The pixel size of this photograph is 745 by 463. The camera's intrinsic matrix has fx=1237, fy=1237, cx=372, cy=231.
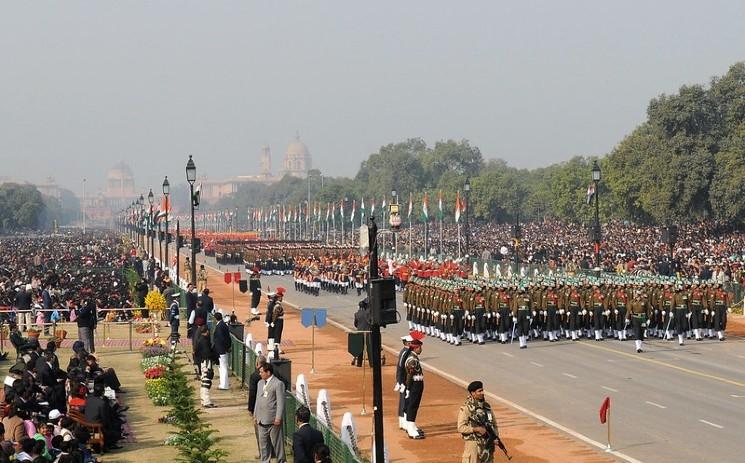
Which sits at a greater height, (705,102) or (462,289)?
(705,102)

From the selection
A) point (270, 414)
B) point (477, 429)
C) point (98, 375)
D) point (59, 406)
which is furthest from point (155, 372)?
point (477, 429)

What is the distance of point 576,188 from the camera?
117 m

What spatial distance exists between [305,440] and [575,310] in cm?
2128

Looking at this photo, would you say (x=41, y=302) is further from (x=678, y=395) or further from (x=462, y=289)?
(x=678, y=395)

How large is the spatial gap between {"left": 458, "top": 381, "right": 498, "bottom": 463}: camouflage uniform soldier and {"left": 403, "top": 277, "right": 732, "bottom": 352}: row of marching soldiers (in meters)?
19.6

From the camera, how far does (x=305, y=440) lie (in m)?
15.3

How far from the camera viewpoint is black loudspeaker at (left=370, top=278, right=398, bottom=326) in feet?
47.9

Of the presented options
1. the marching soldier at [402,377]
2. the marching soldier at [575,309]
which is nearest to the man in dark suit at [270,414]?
the marching soldier at [402,377]

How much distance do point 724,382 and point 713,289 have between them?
369 inches

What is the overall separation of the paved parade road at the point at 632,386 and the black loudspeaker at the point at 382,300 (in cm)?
593

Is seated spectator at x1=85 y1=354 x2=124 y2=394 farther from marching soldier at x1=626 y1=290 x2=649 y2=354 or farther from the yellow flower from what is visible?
the yellow flower

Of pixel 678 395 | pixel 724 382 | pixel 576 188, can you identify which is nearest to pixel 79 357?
pixel 678 395

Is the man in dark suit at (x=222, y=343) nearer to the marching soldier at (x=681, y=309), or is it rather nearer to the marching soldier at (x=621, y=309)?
the marching soldier at (x=621, y=309)

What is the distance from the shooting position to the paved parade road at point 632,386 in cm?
1989
